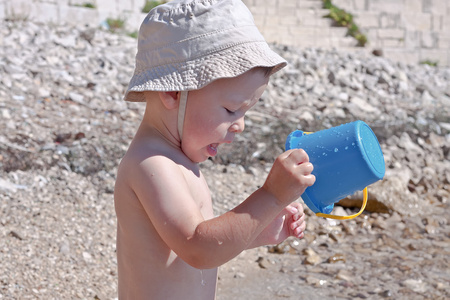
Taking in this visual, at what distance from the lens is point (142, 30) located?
1.57 metres

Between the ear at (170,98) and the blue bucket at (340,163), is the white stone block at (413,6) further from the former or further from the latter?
the ear at (170,98)

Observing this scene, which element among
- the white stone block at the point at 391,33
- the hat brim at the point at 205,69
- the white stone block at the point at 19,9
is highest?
the hat brim at the point at 205,69

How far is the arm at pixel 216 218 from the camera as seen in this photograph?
54.9 inches

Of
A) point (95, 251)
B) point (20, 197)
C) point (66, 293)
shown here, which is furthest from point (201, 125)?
point (20, 197)

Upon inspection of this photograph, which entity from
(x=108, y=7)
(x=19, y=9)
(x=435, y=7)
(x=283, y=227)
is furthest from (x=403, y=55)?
(x=283, y=227)

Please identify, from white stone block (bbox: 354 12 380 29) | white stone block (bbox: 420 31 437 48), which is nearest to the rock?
white stone block (bbox: 354 12 380 29)

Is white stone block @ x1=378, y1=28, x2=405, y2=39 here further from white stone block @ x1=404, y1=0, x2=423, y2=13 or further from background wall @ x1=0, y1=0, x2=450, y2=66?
white stone block @ x1=404, y1=0, x2=423, y2=13

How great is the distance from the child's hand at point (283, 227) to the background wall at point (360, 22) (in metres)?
6.20

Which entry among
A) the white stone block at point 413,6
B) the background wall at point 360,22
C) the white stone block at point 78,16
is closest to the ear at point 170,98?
the white stone block at point 78,16

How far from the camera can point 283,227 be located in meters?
1.83

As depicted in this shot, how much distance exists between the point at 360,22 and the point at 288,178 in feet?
30.9

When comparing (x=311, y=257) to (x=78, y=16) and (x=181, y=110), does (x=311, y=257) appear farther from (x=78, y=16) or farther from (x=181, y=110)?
(x=78, y=16)

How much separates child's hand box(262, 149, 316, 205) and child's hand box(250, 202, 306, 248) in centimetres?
36

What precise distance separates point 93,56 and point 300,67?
237cm
